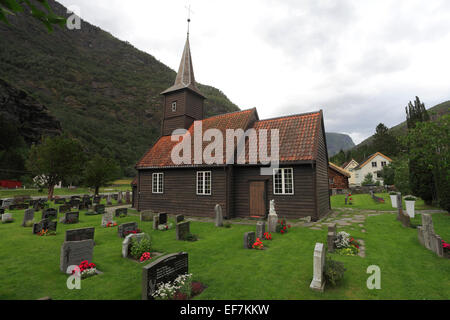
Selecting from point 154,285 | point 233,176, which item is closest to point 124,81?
point 233,176

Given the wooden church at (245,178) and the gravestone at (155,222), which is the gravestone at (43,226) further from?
the wooden church at (245,178)

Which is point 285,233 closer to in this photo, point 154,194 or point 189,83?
point 154,194

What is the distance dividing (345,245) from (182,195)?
12.6 metres

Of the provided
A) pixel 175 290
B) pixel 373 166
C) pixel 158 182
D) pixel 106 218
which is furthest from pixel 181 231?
pixel 373 166

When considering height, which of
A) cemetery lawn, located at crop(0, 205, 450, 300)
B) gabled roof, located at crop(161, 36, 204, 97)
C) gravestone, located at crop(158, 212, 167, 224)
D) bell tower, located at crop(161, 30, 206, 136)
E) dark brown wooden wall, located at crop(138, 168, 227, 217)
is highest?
gabled roof, located at crop(161, 36, 204, 97)

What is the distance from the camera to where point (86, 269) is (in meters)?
6.78

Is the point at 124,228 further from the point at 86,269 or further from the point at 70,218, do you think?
the point at 70,218

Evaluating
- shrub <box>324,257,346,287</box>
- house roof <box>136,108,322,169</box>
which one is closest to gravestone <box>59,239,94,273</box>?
shrub <box>324,257,346,287</box>

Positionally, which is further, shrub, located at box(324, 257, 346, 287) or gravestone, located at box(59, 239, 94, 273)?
gravestone, located at box(59, 239, 94, 273)

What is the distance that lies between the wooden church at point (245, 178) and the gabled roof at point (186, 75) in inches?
52.4

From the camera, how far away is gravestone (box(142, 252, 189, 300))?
5.17 metres

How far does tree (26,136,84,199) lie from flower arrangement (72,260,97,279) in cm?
2726

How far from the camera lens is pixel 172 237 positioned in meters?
11.1

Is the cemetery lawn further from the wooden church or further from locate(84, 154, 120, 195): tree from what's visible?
locate(84, 154, 120, 195): tree
